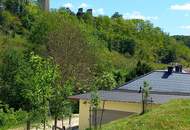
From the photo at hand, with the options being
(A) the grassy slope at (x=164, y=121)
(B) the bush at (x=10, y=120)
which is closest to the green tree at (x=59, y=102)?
(B) the bush at (x=10, y=120)

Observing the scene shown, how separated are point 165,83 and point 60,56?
18.0m

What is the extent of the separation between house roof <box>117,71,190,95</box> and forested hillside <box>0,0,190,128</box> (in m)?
1.16

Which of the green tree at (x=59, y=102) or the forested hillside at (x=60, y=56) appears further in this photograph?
the green tree at (x=59, y=102)

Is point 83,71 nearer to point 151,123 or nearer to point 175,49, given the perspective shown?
point 151,123

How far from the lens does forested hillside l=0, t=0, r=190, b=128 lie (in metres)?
19.4

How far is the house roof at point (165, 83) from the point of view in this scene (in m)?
23.2

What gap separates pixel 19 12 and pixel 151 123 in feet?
208

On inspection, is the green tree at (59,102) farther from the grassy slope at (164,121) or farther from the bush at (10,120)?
the grassy slope at (164,121)

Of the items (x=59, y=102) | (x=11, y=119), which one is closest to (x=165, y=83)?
(x=59, y=102)

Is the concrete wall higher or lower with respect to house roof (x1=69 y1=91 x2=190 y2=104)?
lower

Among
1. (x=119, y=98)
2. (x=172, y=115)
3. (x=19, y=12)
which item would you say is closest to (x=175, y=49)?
(x=19, y=12)

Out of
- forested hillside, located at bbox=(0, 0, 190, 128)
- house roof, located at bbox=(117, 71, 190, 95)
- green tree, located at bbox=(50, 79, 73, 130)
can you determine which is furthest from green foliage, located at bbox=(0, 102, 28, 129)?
house roof, located at bbox=(117, 71, 190, 95)

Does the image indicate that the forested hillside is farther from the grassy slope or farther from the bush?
the grassy slope

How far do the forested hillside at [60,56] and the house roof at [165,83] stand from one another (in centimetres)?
116
